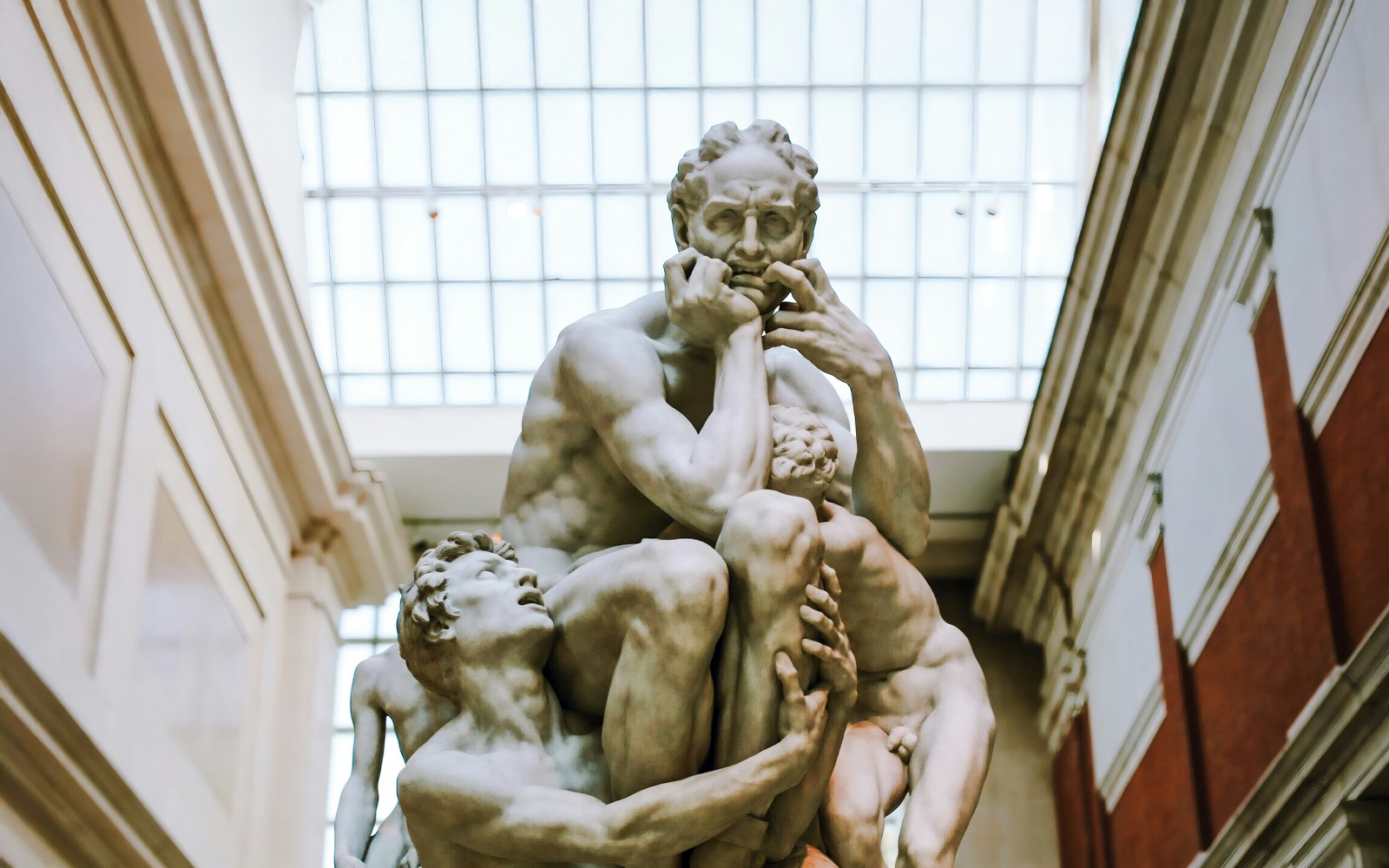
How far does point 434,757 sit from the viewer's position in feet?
19.1

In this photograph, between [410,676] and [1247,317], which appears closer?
[410,676]

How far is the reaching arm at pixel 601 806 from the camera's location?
221 inches

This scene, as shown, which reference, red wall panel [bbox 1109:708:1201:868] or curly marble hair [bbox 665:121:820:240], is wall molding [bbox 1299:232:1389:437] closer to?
red wall panel [bbox 1109:708:1201:868]

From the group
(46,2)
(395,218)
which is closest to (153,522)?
(46,2)

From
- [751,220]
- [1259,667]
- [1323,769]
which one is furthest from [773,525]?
[1259,667]

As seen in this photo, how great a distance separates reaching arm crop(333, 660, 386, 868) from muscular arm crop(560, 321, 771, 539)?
4.26 feet

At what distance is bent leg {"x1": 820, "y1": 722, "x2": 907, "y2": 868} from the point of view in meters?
6.10

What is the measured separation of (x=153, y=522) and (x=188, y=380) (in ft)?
5.92

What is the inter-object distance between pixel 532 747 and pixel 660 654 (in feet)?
2.10

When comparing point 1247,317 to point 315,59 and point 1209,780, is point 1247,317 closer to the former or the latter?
point 1209,780

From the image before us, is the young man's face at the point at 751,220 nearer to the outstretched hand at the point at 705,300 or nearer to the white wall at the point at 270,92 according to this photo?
the outstretched hand at the point at 705,300

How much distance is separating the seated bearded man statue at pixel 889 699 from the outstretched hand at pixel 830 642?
0.12 metres

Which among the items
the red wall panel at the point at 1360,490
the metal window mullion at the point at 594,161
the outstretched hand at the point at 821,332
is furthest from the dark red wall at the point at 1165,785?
the outstretched hand at the point at 821,332

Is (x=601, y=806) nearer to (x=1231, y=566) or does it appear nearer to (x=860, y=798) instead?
(x=860, y=798)
